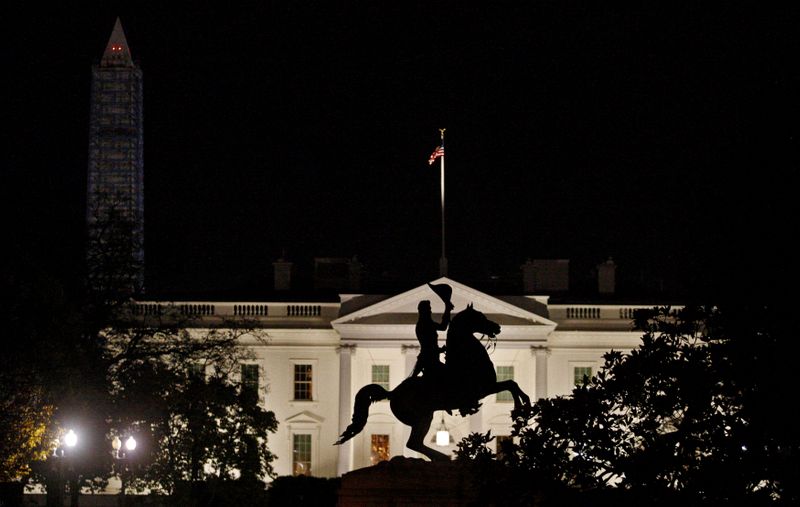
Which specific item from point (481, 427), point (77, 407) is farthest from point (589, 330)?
point (77, 407)

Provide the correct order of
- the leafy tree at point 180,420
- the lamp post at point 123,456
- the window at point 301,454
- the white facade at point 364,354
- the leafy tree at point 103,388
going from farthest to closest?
1. the window at point 301,454
2. the white facade at point 364,354
3. the leafy tree at point 180,420
4. the lamp post at point 123,456
5. the leafy tree at point 103,388

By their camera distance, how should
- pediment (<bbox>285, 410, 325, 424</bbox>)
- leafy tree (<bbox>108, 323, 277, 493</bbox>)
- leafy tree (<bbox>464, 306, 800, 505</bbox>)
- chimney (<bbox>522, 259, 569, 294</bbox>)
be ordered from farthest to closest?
chimney (<bbox>522, 259, 569, 294</bbox>) < pediment (<bbox>285, 410, 325, 424</bbox>) < leafy tree (<bbox>108, 323, 277, 493</bbox>) < leafy tree (<bbox>464, 306, 800, 505</bbox>)

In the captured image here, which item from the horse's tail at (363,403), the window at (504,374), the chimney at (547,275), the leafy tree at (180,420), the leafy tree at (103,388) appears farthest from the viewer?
the chimney at (547,275)

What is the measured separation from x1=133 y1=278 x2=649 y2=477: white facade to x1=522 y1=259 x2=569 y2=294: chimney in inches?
113

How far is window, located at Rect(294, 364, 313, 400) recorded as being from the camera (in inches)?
2547

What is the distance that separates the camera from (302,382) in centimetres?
6481

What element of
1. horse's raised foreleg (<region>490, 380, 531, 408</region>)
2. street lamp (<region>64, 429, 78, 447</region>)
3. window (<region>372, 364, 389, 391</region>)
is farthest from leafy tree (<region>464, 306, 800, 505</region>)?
window (<region>372, 364, 389, 391</region>)

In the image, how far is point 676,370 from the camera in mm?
15383

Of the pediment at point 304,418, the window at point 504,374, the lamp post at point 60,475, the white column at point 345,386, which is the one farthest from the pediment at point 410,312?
the lamp post at point 60,475

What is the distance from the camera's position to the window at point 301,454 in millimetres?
63312

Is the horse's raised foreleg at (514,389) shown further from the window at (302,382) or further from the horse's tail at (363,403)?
the window at (302,382)

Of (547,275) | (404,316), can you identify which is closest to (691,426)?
(404,316)

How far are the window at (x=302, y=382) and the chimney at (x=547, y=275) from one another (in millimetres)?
10456

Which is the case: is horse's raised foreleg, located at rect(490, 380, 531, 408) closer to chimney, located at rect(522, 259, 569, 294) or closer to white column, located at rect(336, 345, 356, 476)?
white column, located at rect(336, 345, 356, 476)
